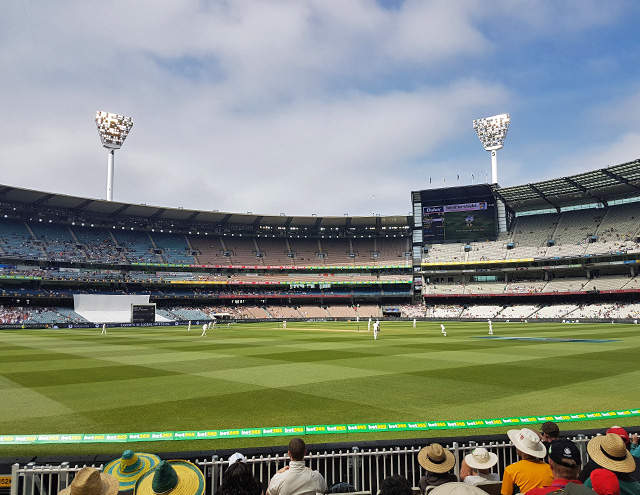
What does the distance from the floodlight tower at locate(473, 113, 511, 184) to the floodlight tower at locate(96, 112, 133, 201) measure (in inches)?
2516

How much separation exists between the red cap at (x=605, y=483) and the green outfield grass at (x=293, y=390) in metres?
5.62

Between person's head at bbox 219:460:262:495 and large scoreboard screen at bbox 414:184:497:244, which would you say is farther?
large scoreboard screen at bbox 414:184:497:244

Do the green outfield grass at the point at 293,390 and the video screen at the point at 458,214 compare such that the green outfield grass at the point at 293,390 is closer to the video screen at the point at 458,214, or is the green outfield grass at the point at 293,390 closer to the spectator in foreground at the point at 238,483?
the spectator in foreground at the point at 238,483

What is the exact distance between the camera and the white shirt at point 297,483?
4527 millimetres

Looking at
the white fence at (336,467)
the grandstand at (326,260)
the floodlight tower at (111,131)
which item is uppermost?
the floodlight tower at (111,131)

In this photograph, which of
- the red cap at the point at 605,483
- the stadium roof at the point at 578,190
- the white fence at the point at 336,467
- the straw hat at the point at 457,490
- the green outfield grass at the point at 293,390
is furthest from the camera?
the stadium roof at the point at 578,190

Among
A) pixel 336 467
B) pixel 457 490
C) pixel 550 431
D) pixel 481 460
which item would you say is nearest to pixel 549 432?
pixel 550 431

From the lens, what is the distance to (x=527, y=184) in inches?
2835

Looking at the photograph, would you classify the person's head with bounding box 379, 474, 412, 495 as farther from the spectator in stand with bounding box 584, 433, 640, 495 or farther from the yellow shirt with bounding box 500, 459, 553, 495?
the spectator in stand with bounding box 584, 433, 640, 495

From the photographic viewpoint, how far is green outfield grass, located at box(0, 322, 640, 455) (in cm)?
1038

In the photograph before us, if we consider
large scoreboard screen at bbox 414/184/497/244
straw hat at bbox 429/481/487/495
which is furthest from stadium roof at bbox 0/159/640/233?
straw hat at bbox 429/481/487/495

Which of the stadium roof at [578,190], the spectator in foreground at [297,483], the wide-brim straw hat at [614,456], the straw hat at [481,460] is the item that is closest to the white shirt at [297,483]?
the spectator in foreground at [297,483]

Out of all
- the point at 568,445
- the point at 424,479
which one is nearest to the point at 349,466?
the point at 424,479

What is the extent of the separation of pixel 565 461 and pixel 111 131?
279 feet
